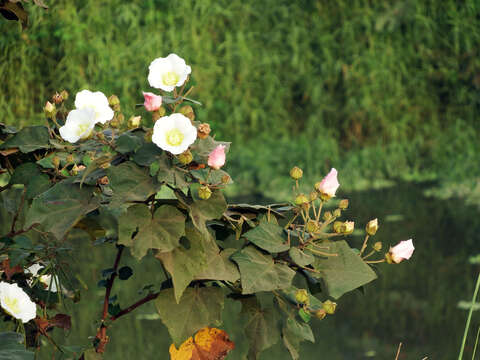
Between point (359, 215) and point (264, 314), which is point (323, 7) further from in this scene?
point (264, 314)

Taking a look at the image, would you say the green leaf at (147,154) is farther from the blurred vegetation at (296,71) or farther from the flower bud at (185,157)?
the blurred vegetation at (296,71)

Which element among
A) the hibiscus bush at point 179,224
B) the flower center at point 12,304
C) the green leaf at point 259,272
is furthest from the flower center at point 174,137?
the flower center at point 12,304

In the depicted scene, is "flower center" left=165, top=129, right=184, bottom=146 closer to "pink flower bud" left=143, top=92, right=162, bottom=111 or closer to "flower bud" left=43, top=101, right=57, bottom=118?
"pink flower bud" left=143, top=92, right=162, bottom=111

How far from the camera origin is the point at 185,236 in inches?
54.6

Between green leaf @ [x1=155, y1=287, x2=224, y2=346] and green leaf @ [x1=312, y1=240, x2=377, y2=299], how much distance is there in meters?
0.19

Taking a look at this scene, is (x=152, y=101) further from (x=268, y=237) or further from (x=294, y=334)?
(x=294, y=334)

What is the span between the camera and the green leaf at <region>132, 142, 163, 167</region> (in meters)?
1.37

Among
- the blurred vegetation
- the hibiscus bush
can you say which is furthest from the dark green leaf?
the blurred vegetation

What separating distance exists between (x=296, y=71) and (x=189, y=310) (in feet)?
16.2

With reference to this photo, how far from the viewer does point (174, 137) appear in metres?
1.35

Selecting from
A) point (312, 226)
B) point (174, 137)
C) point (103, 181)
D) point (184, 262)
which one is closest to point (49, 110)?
point (103, 181)

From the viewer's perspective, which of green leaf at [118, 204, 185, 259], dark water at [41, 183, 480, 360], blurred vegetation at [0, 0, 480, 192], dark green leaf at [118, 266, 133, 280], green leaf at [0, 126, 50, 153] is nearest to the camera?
green leaf at [118, 204, 185, 259]

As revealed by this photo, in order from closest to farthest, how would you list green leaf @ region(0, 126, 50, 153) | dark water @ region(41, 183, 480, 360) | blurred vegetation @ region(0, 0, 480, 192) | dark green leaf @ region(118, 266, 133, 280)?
green leaf @ region(0, 126, 50, 153), dark green leaf @ region(118, 266, 133, 280), dark water @ region(41, 183, 480, 360), blurred vegetation @ region(0, 0, 480, 192)

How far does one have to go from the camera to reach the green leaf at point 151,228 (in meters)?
1.31
